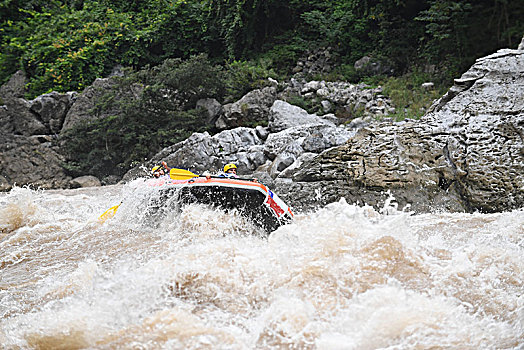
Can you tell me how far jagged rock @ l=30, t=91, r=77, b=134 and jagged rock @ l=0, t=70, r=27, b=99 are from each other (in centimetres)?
230

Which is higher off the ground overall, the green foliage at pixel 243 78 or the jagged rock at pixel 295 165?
the green foliage at pixel 243 78

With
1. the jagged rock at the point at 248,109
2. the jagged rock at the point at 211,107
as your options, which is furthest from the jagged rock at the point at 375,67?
the jagged rock at the point at 211,107

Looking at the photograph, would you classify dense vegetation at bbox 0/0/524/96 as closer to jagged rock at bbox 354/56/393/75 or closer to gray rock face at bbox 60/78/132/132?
jagged rock at bbox 354/56/393/75

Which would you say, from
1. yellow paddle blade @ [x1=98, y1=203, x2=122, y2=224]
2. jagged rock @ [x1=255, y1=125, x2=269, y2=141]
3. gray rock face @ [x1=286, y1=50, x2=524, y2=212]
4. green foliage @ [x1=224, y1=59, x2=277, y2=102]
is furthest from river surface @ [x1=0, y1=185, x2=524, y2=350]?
green foliage @ [x1=224, y1=59, x2=277, y2=102]

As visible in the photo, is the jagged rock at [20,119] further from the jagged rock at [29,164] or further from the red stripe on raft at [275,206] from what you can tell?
the red stripe on raft at [275,206]

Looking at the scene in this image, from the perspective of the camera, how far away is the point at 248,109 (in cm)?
1233

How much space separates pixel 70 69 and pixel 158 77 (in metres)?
4.81

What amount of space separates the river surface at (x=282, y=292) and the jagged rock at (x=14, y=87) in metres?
14.3

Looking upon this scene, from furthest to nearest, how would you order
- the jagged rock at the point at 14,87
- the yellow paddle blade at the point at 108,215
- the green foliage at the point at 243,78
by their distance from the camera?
the jagged rock at the point at 14,87, the green foliage at the point at 243,78, the yellow paddle blade at the point at 108,215

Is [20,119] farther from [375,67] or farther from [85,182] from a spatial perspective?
[375,67]

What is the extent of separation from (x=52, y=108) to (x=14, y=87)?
12.0 feet

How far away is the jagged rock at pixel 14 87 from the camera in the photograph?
16.2 meters

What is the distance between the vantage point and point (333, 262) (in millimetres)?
2951

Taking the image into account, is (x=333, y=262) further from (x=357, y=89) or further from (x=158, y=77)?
(x=158, y=77)
